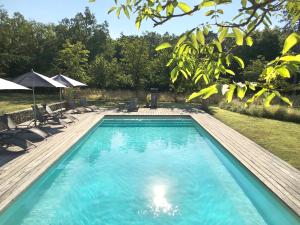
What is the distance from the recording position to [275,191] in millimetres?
5605

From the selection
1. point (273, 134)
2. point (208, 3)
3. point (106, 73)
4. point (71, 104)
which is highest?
point (106, 73)

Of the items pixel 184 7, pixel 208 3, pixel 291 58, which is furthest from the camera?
pixel 184 7

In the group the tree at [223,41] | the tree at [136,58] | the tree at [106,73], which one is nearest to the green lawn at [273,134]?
the tree at [223,41]

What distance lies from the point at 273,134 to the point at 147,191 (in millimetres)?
6172

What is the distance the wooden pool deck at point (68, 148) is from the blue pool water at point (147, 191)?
17cm

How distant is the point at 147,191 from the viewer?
270 inches

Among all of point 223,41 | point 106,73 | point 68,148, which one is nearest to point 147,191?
point 68,148

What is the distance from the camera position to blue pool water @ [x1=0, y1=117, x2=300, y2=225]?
217 inches

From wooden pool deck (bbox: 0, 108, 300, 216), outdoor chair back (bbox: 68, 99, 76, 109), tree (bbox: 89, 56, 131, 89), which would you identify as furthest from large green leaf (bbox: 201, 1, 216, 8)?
tree (bbox: 89, 56, 131, 89)

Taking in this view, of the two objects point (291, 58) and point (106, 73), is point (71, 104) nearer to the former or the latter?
point (106, 73)

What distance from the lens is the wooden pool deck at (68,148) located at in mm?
5566

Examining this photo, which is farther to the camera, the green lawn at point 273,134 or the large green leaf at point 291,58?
the green lawn at point 273,134

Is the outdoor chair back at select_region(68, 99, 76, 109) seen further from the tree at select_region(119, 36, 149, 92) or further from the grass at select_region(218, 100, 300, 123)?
the grass at select_region(218, 100, 300, 123)

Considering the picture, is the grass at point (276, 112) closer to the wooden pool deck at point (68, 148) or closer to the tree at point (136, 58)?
the wooden pool deck at point (68, 148)
